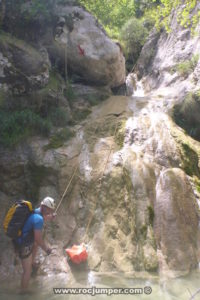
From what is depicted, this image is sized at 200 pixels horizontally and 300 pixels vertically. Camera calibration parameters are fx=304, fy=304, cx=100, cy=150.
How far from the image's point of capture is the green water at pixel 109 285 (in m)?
4.64

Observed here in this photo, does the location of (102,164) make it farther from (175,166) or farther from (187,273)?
(187,273)

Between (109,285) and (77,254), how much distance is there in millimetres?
872

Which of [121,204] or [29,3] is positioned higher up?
[29,3]

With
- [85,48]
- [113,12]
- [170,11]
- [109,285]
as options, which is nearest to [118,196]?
[109,285]

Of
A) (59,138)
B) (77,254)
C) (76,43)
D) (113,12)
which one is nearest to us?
(77,254)

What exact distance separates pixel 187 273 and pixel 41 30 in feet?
28.5

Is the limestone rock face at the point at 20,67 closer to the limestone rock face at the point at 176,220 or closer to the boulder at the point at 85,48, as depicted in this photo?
the boulder at the point at 85,48

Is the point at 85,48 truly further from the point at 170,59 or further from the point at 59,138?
the point at 59,138

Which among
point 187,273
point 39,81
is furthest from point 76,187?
point 39,81

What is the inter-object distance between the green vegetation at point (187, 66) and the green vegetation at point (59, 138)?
5.50 m

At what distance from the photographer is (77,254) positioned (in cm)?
558

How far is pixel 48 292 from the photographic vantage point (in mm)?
4820

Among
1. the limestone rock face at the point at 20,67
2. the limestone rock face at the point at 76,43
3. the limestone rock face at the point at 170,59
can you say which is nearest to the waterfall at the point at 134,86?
the limestone rock face at the point at 170,59

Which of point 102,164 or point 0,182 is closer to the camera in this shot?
point 0,182
